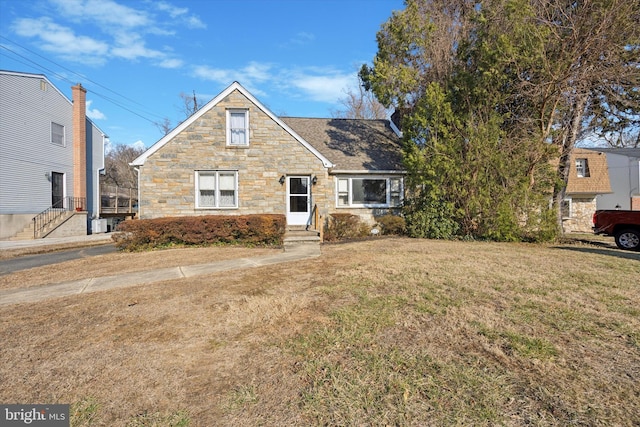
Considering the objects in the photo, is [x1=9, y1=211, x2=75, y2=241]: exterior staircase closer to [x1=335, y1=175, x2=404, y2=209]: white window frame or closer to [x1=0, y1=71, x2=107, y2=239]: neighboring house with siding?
[x1=0, y1=71, x2=107, y2=239]: neighboring house with siding

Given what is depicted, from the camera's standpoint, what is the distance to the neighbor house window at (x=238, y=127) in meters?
14.3

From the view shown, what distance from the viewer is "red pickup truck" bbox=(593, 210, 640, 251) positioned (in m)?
11.5

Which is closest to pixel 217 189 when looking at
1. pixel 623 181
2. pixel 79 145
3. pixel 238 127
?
pixel 238 127

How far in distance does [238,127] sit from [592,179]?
25.5 m

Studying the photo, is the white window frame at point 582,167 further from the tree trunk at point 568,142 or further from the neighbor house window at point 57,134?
the neighbor house window at point 57,134

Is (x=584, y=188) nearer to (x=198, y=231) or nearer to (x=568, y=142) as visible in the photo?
(x=568, y=142)

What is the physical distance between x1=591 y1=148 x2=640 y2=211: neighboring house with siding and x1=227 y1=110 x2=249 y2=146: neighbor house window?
96.5 feet

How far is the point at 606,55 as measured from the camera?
455 inches

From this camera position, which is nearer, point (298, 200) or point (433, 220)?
point (433, 220)

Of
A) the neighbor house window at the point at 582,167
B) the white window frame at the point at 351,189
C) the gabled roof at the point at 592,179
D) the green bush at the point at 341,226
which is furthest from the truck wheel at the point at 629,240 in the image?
the neighbor house window at the point at 582,167

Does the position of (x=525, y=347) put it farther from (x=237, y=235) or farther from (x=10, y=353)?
(x=237, y=235)

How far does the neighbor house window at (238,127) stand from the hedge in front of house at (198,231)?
4185 mm

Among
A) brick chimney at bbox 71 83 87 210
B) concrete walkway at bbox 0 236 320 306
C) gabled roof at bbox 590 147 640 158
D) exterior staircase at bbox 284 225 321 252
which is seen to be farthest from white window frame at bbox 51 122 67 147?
gabled roof at bbox 590 147 640 158

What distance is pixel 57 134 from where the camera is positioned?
67.7 ft
